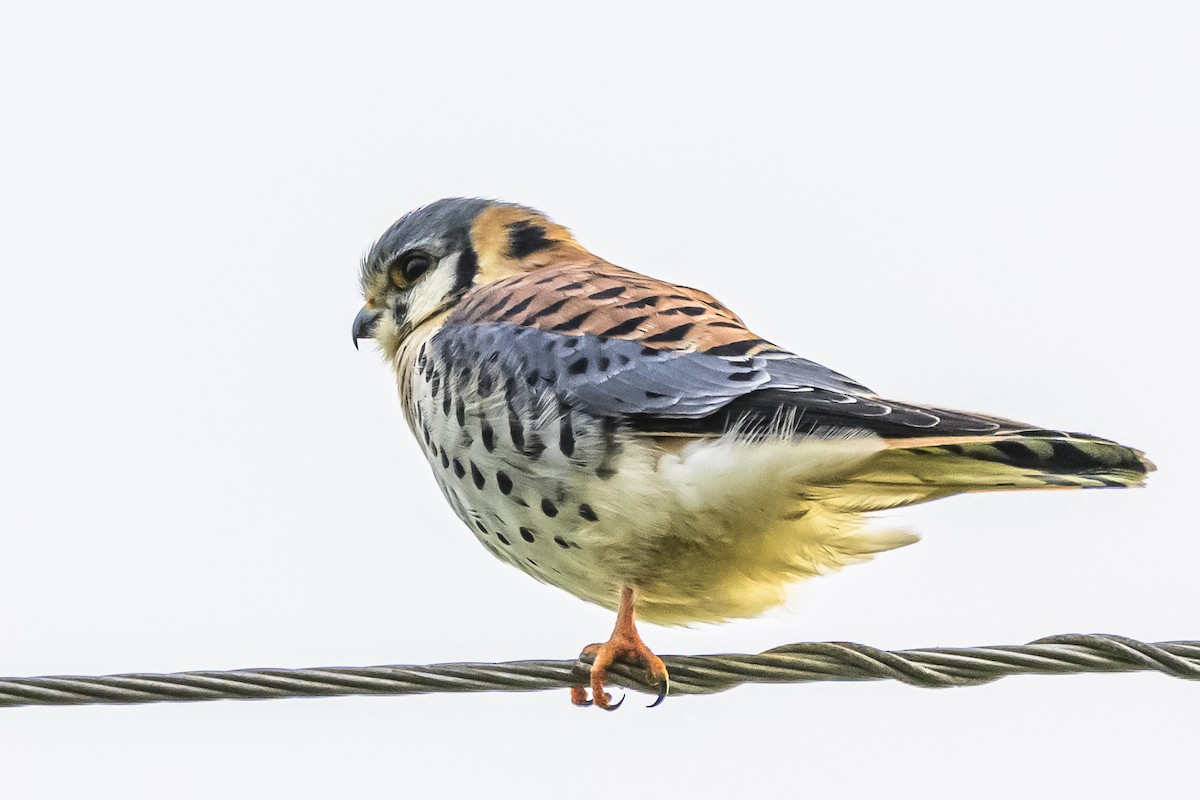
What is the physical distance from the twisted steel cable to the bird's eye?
8.00ft

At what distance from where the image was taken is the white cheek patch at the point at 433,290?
18.9 feet

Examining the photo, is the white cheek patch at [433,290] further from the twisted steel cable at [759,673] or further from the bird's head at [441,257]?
the twisted steel cable at [759,673]

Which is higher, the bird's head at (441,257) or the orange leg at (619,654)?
the bird's head at (441,257)

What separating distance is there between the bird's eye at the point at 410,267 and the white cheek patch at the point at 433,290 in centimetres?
5

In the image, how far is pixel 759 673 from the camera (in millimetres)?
3754

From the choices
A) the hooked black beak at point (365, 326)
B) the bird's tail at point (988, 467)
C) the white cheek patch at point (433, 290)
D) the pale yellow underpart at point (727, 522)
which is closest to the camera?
the bird's tail at point (988, 467)

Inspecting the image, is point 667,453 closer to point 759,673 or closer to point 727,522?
point 727,522

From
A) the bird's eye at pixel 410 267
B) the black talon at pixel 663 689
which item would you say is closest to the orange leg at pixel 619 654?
the black talon at pixel 663 689

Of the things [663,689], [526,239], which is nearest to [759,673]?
[663,689]

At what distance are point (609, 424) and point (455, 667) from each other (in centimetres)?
100

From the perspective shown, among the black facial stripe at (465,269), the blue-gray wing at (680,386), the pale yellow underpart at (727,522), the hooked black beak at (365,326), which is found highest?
the black facial stripe at (465,269)

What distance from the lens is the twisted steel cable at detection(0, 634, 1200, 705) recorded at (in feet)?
11.3

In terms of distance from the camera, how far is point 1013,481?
12.5 ft

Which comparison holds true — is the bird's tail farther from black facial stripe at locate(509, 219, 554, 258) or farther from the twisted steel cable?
black facial stripe at locate(509, 219, 554, 258)
